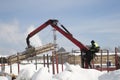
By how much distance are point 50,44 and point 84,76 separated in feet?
35.1

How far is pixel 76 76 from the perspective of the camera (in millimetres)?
13688

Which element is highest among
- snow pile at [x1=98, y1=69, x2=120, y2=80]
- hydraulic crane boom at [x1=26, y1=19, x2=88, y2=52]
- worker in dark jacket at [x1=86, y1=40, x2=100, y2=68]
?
hydraulic crane boom at [x1=26, y1=19, x2=88, y2=52]

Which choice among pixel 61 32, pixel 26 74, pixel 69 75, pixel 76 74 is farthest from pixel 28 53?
pixel 69 75

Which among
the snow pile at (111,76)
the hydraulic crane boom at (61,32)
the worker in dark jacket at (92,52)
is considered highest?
the hydraulic crane boom at (61,32)

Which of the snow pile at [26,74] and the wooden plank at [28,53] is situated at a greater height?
the wooden plank at [28,53]

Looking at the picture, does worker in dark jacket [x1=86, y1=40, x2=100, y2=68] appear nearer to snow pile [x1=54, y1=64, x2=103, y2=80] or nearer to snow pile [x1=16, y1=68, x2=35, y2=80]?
snow pile [x1=54, y1=64, x2=103, y2=80]

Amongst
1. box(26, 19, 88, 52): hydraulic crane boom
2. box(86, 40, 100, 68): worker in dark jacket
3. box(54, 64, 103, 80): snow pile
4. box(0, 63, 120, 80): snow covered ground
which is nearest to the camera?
box(0, 63, 120, 80): snow covered ground

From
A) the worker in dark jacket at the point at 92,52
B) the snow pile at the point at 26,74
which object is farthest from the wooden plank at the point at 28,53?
the snow pile at the point at 26,74

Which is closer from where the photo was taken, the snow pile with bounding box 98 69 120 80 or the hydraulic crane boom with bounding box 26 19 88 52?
the snow pile with bounding box 98 69 120 80

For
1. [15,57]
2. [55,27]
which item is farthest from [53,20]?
[15,57]

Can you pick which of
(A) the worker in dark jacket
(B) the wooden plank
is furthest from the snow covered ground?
(B) the wooden plank

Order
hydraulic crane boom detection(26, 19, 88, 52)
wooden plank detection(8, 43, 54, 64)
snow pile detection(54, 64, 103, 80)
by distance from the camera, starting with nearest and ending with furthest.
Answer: snow pile detection(54, 64, 103, 80) < hydraulic crane boom detection(26, 19, 88, 52) < wooden plank detection(8, 43, 54, 64)

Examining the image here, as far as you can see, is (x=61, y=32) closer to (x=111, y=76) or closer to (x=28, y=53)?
(x=28, y=53)

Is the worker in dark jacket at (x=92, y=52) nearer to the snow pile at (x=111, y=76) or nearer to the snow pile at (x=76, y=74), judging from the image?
the snow pile at (x=76, y=74)
